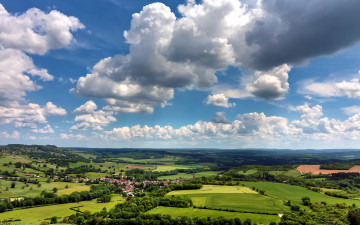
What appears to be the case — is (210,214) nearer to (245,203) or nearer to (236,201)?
(245,203)

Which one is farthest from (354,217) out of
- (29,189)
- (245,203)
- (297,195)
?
(29,189)

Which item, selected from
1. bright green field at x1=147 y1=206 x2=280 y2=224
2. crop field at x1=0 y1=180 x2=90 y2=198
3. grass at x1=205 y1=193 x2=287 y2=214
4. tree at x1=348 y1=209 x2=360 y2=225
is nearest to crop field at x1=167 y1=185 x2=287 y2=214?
grass at x1=205 y1=193 x2=287 y2=214

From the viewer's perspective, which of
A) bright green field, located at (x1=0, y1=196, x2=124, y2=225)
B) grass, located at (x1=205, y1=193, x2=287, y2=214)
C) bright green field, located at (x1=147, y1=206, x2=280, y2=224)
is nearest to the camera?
bright green field, located at (x1=147, y1=206, x2=280, y2=224)

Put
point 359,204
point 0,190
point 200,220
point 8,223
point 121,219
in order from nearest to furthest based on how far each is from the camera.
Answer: point 200,220
point 121,219
point 8,223
point 359,204
point 0,190

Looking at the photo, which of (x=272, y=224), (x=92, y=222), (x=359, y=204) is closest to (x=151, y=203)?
(x=92, y=222)

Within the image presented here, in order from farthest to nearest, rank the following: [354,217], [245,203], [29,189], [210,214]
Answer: [29,189] < [245,203] < [210,214] < [354,217]

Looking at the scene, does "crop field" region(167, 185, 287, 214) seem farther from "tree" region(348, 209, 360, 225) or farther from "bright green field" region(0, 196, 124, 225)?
"bright green field" region(0, 196, 124, 225)

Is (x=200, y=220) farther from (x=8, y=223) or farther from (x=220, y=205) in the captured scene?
(x=8, y=223)
